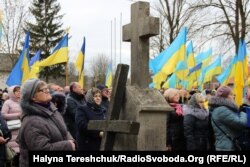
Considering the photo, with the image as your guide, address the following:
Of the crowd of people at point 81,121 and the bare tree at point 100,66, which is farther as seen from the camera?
the bare tree at point 100,66

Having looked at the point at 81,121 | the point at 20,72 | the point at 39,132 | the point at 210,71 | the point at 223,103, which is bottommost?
the point at 81,121

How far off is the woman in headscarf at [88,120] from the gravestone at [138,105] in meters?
1.24

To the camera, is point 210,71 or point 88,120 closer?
point 88,120

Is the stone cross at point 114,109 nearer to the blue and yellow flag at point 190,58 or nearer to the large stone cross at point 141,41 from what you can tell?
the large stone cross at point 141,41

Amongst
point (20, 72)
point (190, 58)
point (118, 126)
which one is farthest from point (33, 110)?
point (190, 58)

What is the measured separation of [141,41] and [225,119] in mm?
1992

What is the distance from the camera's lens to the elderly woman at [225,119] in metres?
5.95

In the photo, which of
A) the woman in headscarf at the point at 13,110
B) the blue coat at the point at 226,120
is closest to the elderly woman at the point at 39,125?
the blue coat at the point at 226,120

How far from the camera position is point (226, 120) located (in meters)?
5.97

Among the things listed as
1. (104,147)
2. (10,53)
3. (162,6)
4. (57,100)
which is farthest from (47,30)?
(104,147)

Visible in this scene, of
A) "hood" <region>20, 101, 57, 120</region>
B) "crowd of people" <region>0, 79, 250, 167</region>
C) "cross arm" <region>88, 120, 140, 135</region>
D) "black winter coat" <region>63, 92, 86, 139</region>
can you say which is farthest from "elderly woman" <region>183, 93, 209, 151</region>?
"hood" <region>20, 101, 57, 120</region>

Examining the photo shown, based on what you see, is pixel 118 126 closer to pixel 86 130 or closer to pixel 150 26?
pixel 150 26

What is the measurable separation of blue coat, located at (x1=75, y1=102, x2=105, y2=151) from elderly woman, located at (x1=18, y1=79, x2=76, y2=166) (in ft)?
5.99

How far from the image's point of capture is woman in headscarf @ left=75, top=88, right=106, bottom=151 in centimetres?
595
